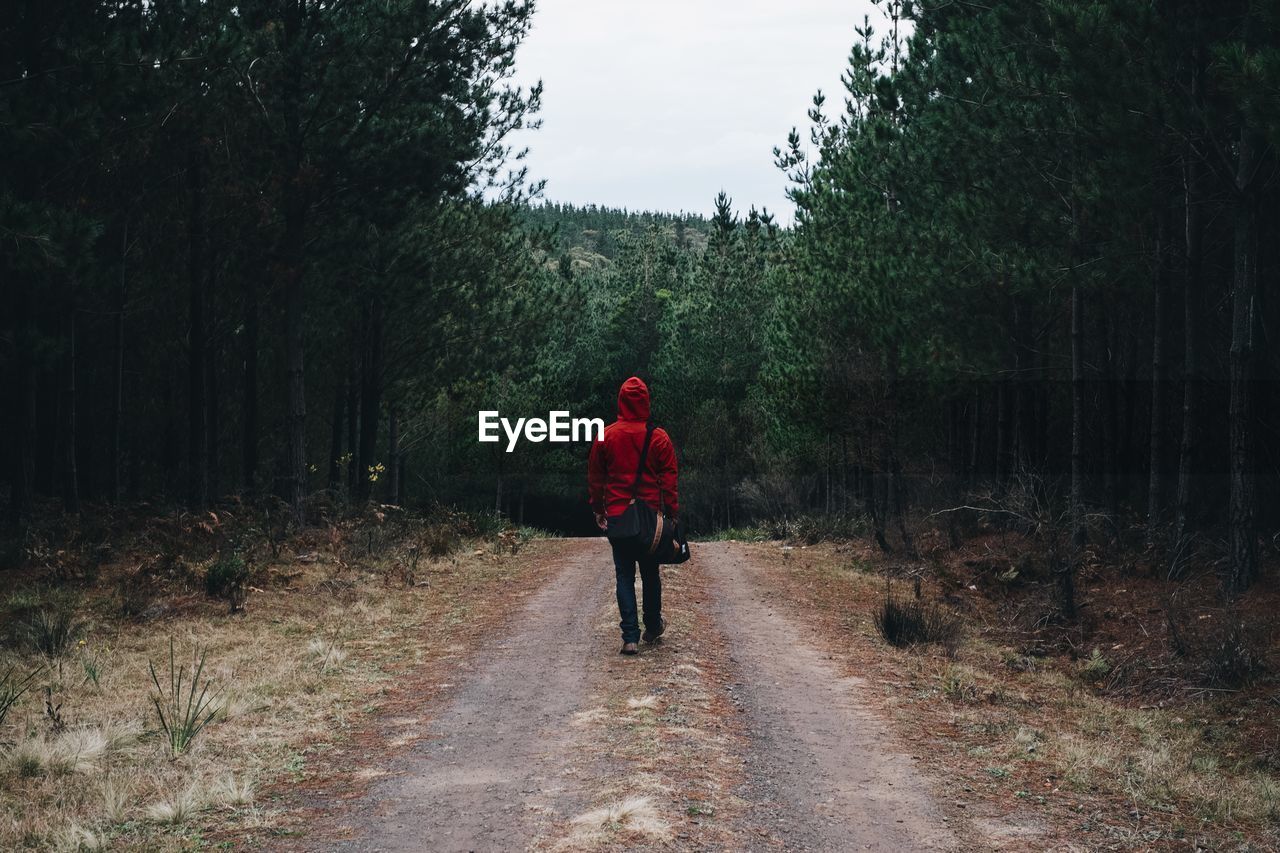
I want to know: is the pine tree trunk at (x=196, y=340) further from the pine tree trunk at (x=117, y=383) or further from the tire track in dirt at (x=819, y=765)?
the tire track in dirt at (x=819, y=765)

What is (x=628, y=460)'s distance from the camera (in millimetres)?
9039

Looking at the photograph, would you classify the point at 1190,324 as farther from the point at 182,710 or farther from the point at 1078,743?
the point at 182,710

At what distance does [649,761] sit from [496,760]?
0.99 m

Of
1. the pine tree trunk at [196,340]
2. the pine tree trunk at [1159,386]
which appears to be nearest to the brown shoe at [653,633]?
the pine tree trunk at [1159,386]

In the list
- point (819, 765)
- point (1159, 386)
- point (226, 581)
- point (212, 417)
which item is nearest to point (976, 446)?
point (1159, 386)

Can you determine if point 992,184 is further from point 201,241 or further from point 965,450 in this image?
point 201,241

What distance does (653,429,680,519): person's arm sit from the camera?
9.06 meters

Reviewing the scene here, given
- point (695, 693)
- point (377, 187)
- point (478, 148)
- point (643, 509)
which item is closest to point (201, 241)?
point (377, 187)

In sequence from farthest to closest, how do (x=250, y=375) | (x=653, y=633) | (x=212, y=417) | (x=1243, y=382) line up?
(x=250, y=375) → (x=212, y=417) → (x=1243, y=382) → (x=653, y=633)

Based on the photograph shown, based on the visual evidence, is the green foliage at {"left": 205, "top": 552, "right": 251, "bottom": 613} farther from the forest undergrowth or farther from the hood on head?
the forest undergrowth

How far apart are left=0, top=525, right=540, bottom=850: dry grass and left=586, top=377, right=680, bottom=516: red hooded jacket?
2579mm

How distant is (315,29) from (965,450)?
18628mm

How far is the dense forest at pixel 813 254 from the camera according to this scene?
12.6 m

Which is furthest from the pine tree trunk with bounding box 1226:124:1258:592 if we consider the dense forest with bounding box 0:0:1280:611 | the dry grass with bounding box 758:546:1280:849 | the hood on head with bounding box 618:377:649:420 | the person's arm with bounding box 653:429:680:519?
the hood on head with bounding box 618:377:649:420
